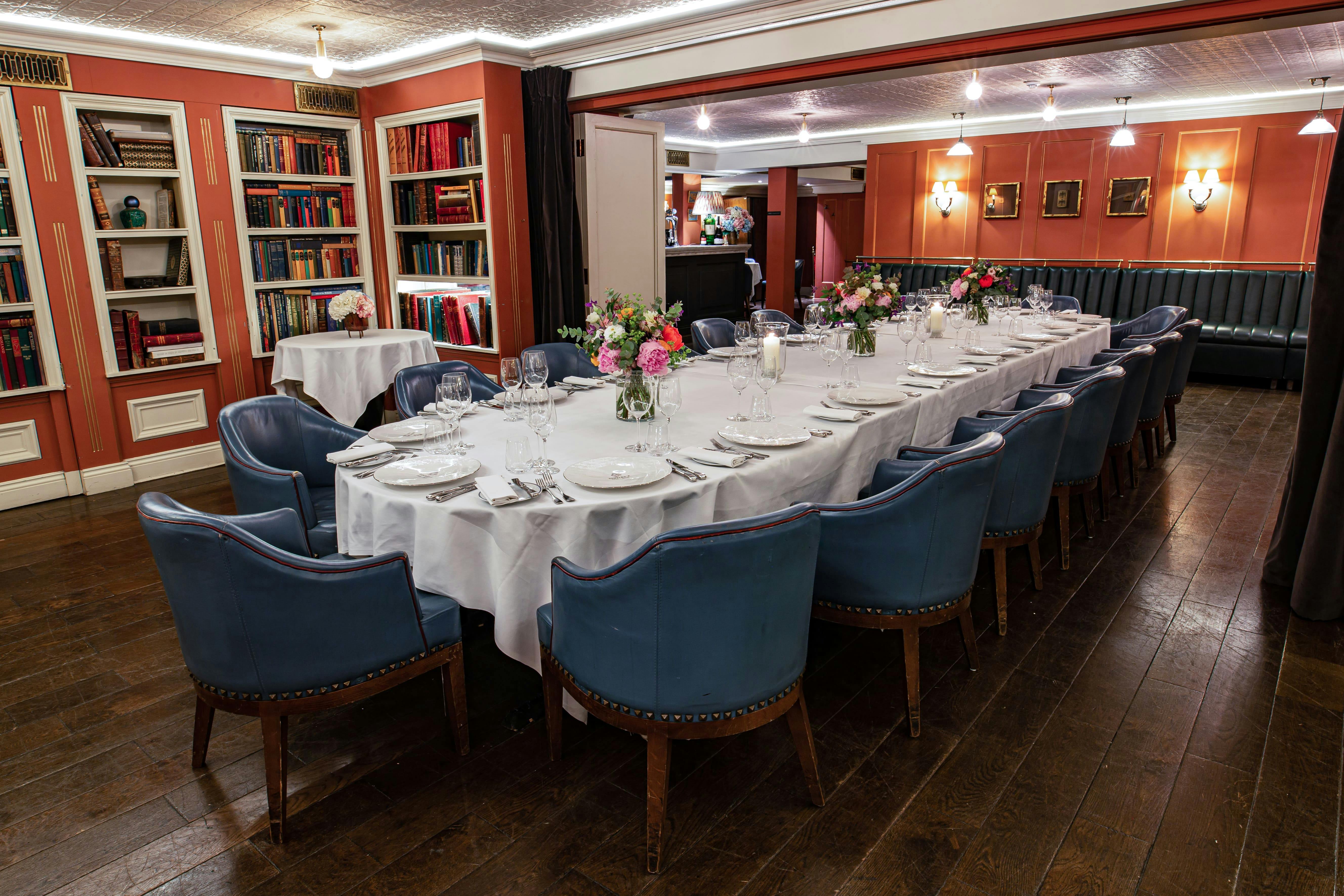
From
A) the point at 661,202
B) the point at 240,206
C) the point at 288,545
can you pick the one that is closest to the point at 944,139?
the point at 661,202

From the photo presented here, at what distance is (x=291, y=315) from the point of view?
5797 millimetres

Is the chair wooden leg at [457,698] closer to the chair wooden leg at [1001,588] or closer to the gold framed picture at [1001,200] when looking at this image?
the chair wooden leg at [1001,588]

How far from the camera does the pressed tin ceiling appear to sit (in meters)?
5.76

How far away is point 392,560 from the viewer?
2.01 meters

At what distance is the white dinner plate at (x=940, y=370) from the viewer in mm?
3779

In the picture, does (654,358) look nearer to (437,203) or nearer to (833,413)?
(833,413)

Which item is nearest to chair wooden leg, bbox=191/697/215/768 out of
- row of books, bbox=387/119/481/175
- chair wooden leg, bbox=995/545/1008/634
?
chair wooden leg, bbox=995/545/1008/634

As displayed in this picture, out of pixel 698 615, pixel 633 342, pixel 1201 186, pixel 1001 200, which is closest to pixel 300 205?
pixel 633 342

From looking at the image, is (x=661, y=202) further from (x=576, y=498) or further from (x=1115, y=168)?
(x=1115, y=168)

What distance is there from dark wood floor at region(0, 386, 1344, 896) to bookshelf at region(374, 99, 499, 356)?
3.23m

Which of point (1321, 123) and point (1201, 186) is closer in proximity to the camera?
point (1321, 123)

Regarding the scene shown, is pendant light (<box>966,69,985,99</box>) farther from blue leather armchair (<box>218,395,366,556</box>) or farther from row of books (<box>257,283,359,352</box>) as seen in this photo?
blue leather armchair (<box>218,395,366,556</box>)

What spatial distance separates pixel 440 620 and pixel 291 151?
4.78 m

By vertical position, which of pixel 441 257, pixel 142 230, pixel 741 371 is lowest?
pixel 741 371
